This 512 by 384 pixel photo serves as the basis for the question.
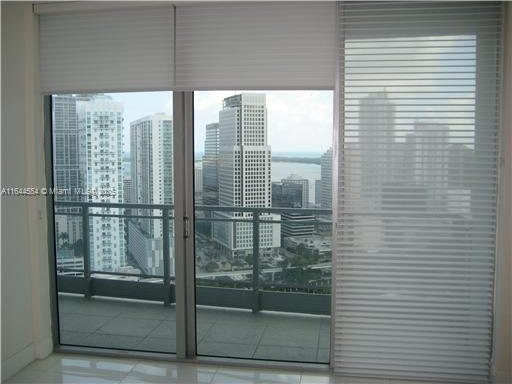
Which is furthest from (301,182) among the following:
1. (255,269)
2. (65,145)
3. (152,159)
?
(65,145)

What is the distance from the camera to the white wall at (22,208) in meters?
3.22

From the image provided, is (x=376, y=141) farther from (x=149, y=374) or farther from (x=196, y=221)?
(x=149, y=374)

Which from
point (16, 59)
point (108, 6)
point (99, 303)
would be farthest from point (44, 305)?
point (108, 6)

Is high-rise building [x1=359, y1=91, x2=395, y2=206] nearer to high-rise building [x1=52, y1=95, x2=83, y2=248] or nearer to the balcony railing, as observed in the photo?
the balcony railing

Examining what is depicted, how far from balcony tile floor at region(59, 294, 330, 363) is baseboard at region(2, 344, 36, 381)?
38cm

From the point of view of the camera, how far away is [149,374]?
3.30 metres

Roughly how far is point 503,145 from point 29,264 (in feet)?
11.7

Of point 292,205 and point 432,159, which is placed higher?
point 432,159

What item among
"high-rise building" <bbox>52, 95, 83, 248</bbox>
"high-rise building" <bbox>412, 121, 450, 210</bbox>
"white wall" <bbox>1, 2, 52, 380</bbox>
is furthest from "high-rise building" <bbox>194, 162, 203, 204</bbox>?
"high-rise building" <bbox>412, 121, 450, 210</bbox>

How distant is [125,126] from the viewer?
3.63 m

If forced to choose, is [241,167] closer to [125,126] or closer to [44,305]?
[125,126]

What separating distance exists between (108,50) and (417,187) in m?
2.48

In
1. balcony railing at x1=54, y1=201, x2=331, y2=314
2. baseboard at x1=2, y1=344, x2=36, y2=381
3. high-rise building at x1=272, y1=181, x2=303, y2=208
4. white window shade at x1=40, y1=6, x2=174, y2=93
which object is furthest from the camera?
balcony railing at x1=54, y1=201, x2=331, y2=314

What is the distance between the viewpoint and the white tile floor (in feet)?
10.5
